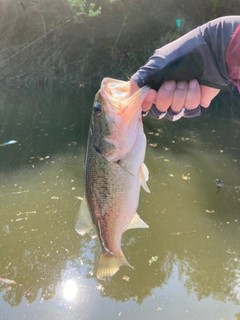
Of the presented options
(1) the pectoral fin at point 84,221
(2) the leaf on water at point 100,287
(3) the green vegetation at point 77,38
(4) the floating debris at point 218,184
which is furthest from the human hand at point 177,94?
(3) the green vegetation at point 77,38

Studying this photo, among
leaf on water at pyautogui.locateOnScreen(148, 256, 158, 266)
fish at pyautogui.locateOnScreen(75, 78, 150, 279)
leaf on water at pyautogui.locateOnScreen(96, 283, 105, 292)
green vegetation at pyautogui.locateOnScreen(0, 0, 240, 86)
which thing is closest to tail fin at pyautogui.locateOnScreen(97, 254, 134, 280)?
fish at pyautogui.locateOnScreen(75, 78, 150, 279)

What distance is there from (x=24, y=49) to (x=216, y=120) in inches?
352

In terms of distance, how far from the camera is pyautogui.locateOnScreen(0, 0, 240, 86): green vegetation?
14195mm

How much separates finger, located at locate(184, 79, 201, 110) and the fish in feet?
0.75

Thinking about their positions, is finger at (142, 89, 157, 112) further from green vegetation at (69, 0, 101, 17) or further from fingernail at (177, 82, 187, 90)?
green vegetation at (69, 0, 101, 17)

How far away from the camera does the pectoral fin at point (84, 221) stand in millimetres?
1921

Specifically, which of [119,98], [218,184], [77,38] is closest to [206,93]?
[119,98]

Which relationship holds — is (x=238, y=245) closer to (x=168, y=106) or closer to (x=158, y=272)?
(x=158, y=272)

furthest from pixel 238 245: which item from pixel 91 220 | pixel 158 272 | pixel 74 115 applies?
pixel 74 115

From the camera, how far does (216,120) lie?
989 centimetres

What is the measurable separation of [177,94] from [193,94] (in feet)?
0.24

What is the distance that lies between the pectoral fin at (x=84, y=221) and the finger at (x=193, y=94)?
2.52ft

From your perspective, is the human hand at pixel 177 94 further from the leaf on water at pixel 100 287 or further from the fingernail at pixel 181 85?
the leaf on water at pixel 100 287

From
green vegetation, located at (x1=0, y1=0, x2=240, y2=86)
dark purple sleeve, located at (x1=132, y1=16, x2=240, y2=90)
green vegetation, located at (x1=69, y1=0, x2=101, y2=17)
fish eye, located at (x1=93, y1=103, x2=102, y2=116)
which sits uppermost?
dark purple sleeve, located at (x1=132, y1=16, x2=240, y2=90)
